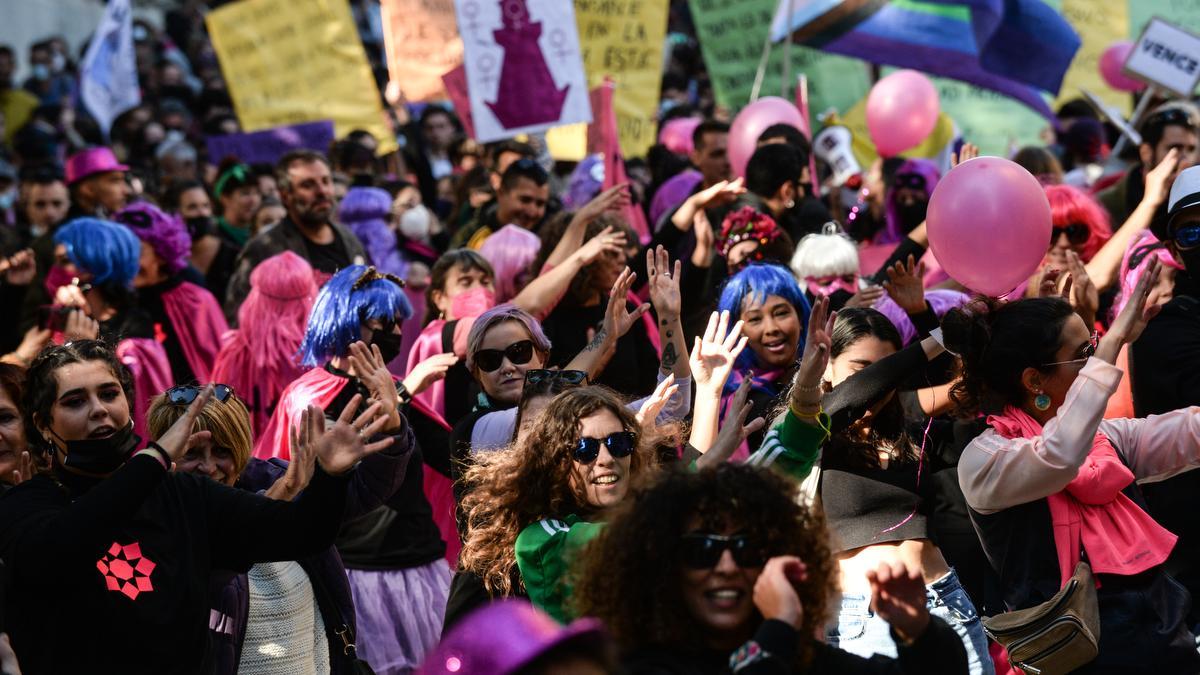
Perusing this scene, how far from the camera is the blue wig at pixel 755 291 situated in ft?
17.9

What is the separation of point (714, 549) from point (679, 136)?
9.26 meters

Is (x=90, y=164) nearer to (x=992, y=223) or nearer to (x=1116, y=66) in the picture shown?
(x=992, y=223)

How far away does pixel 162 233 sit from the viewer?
7.33m

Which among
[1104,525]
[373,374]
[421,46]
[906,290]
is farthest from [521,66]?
[1104,525]

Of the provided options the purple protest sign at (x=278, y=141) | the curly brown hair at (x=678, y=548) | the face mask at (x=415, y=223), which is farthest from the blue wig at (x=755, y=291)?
the purple protest sign at (x=278, y=141)

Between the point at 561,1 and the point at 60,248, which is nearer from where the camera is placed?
the point at 60,248

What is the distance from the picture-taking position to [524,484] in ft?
12.8

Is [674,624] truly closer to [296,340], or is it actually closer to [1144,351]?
[1144,351]

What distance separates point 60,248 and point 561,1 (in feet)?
10.4

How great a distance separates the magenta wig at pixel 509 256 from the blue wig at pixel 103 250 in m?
1.58

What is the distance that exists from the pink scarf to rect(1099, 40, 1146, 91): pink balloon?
836 cm

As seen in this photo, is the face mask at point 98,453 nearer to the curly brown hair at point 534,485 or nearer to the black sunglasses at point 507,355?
the curly brown hair at point 534,485

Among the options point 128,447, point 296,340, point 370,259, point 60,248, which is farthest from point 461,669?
point 370,259

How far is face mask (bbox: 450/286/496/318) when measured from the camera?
21.1ft
